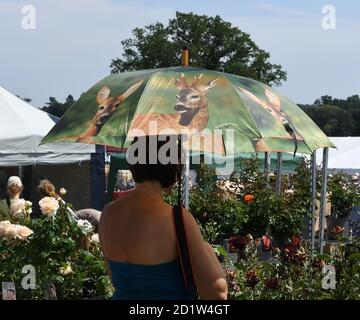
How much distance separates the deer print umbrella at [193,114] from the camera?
353 cm

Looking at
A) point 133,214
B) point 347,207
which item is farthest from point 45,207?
point 347,207

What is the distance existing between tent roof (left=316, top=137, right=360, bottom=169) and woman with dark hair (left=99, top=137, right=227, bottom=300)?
2071cm

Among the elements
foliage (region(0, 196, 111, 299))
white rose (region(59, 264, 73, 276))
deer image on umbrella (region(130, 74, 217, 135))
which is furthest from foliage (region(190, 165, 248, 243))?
deer image on umbrella (region(130, 74, 217, 135))

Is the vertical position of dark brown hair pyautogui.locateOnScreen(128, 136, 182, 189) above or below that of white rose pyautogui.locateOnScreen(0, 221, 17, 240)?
above

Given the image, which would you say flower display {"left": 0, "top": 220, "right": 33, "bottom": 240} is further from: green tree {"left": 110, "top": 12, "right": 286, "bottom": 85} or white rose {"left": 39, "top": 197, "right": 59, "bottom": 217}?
green tree {"left": 110, "top": 12, "right": 286, "bottom": 85}

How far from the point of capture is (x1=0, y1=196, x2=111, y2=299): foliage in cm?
470

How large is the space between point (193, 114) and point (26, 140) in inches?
331

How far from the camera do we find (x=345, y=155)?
85.8ft

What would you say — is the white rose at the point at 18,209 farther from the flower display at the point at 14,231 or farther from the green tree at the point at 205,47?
the green tree at the point at 205,47

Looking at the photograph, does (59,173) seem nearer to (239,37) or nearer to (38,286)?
(38,286)

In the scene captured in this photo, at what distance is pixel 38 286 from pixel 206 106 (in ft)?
6.09

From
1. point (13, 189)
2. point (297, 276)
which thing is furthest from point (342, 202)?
point (297, 276)

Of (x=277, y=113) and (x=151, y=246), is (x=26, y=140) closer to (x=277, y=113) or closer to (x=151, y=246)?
(x=277, y=113)

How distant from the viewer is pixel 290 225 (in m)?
9.84
